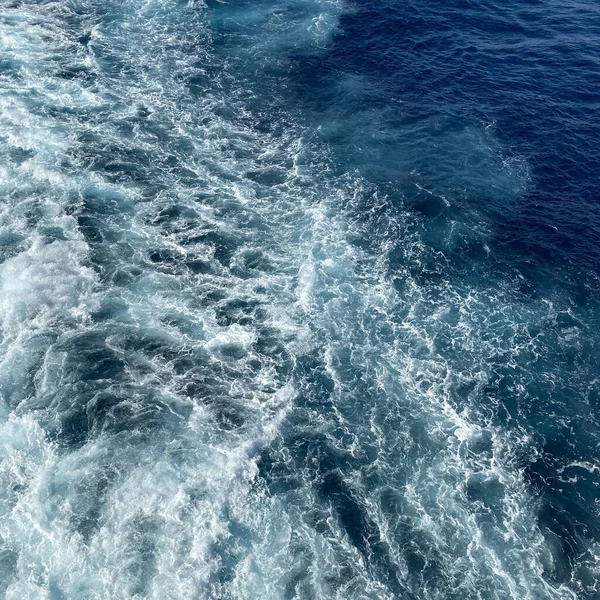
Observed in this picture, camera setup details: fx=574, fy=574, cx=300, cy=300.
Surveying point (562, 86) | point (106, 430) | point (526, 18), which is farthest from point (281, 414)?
point (526, 18)

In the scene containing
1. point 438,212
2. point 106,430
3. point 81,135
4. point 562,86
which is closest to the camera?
point 106,430

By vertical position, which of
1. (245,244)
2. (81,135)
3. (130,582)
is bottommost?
(130,582)

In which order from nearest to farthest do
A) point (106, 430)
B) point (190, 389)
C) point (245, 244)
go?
point (106, 430) < point (190, 389) < point (245, 244)

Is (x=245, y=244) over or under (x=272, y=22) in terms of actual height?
under

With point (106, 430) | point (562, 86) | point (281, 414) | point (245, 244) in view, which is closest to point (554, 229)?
point (562, 86)

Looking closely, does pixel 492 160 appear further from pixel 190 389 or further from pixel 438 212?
pixel 190 389

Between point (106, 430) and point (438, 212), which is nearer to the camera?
point (106, 430)

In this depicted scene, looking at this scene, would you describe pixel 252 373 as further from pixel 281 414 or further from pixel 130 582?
pixel 130 582
